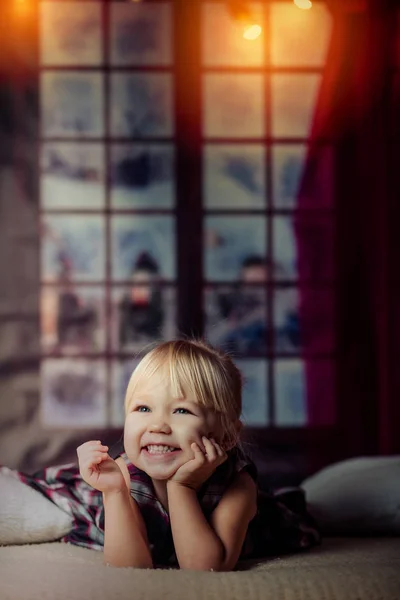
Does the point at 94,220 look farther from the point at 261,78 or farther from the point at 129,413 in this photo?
the point at 129,413

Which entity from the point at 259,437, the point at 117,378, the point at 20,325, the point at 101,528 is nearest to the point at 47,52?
the point at 20,325

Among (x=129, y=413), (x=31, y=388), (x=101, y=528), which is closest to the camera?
(x=129, y=413)

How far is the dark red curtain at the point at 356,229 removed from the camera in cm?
309

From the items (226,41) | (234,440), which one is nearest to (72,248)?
(226,41)

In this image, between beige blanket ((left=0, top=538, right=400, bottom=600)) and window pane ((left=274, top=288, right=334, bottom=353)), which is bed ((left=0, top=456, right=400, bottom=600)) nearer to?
beige blanket ((left=0, top=538, right=400, bottom=600))

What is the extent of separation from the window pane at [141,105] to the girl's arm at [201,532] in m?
2.20

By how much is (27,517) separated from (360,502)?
0.69 metres

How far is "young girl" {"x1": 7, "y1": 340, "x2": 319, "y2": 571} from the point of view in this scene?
1.13m

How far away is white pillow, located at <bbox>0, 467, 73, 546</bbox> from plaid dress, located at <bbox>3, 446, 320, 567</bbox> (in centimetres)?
2

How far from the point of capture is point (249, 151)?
3.19 metres

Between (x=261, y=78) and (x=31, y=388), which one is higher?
(x=261, y=78)

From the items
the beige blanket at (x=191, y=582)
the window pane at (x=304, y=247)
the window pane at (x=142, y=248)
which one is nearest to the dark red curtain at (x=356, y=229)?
the window pane at (x=304, y=247)

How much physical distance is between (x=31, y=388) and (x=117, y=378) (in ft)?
1.05

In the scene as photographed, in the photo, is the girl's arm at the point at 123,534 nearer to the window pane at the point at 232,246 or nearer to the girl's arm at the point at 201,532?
the girl's arm at the point at 201,532
